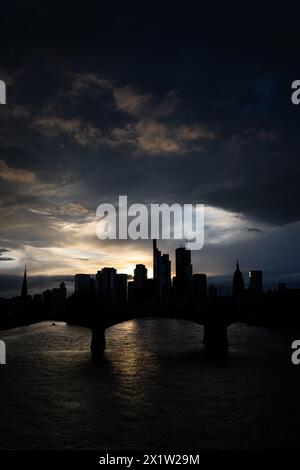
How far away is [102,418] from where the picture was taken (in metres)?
28.0

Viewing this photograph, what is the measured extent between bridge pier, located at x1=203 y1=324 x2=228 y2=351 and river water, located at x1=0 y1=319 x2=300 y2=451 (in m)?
8.65

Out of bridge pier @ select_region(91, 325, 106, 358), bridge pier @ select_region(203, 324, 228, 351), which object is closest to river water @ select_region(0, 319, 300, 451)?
bridge pier @ select_region(91, 325, 106, 358)

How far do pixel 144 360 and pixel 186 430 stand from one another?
96.7ft

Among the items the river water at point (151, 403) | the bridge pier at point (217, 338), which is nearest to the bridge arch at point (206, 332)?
the bridge pier at point (217, 338)

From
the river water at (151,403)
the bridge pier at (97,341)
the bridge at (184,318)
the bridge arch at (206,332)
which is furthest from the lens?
the bridge at (184,318)

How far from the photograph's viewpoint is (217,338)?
64500 millimetres

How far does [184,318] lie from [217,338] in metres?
5.87

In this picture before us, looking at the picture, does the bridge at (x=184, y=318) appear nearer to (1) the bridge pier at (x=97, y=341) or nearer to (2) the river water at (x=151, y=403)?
(1) the bridge pier at (x=97, y=341)

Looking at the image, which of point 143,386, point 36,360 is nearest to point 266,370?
point 143,386

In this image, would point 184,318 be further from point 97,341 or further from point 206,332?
point 97,341

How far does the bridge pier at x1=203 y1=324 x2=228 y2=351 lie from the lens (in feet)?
210

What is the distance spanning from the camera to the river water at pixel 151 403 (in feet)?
77.5

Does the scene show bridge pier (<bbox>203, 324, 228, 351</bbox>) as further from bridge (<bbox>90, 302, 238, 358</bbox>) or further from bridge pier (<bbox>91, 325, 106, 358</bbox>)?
bridge pier (<bbox>91, 325, 106, 358</bbox>)

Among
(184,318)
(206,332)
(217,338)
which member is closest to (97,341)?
(184,318)
